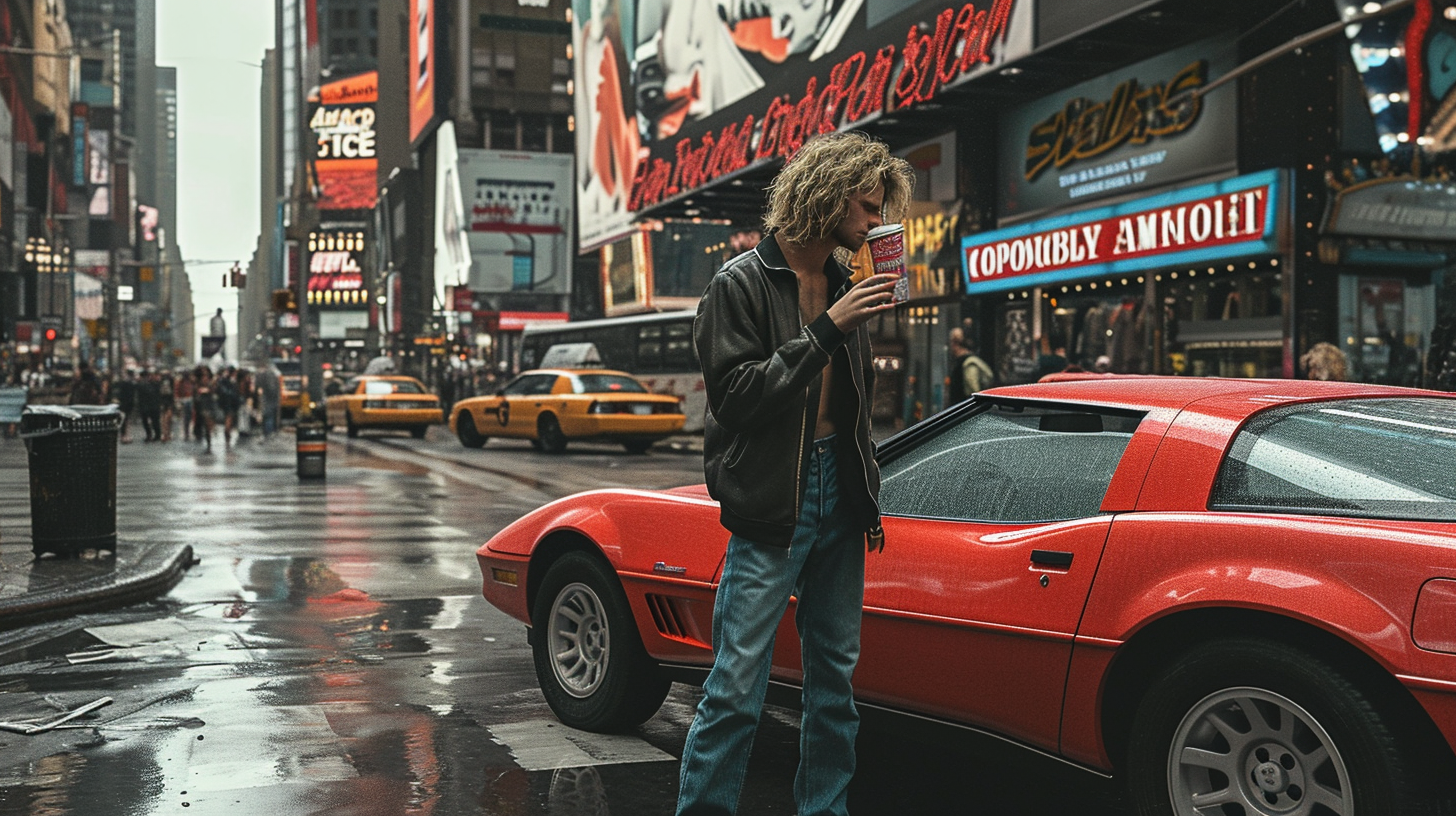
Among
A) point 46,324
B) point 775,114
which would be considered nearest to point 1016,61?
point 775,114

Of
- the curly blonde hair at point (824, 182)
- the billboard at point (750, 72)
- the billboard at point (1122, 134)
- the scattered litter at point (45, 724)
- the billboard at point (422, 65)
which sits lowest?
the scattered litter at point (45, 724)

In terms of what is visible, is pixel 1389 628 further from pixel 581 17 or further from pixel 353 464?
pixel 581 17

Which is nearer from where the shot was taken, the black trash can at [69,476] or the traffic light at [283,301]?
the black trash can at [69,476]

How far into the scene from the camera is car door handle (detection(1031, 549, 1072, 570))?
391cm

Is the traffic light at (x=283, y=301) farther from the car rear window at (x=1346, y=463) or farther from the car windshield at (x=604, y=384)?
the car rear window at (x=1346, y=463)

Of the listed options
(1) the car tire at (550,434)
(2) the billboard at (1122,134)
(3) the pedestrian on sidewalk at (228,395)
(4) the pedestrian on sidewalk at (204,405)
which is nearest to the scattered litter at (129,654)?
(2) the billboard at (1122,134)

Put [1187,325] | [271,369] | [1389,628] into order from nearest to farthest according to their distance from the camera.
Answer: [1389,628] < [1187,325] < [271,369]

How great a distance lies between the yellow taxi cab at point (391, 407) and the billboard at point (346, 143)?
14584 cm

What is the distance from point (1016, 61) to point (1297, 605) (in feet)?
62.6

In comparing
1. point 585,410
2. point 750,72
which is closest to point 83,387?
point 585,410

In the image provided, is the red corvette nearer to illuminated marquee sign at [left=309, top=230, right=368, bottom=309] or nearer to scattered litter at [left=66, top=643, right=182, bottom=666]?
scattered litter at [left=66, top=643, right=182, bottom=666]

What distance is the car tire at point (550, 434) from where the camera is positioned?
2644cm

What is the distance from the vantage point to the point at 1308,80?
58.8ft

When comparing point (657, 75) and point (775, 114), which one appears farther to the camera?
point (657, 75)
